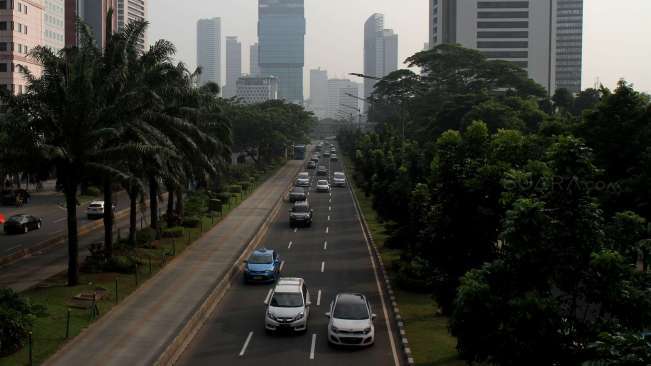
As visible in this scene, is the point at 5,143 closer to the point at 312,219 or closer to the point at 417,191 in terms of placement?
the point at 417,191

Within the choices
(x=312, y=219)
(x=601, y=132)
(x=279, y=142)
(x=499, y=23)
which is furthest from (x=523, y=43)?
(x=601, y=132)

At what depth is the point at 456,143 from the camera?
1838 centimetres

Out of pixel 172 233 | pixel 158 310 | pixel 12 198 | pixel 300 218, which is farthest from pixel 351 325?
pixel 12 198

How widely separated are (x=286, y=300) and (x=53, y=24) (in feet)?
328

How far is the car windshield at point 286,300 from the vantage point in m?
23.3

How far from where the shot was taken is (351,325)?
21.3m

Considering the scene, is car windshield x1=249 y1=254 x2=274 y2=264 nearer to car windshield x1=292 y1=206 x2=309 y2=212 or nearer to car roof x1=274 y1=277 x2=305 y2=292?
car roof x1=274 y1=277 x2=305 y2=292

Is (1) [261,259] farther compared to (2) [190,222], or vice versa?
(2) [190,222]

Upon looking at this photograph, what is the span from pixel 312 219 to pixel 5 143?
98.5 feet

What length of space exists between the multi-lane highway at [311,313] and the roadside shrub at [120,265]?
15.5ft

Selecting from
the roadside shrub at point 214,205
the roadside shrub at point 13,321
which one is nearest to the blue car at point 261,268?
the roadside shrub at point 13,321

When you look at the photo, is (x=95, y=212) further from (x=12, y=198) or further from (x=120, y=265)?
(x=120, y=265)

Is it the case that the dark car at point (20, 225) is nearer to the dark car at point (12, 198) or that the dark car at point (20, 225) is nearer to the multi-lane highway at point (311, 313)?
the dark car at point (12, 198)

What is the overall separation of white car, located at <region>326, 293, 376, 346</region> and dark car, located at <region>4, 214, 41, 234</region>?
27209mm
